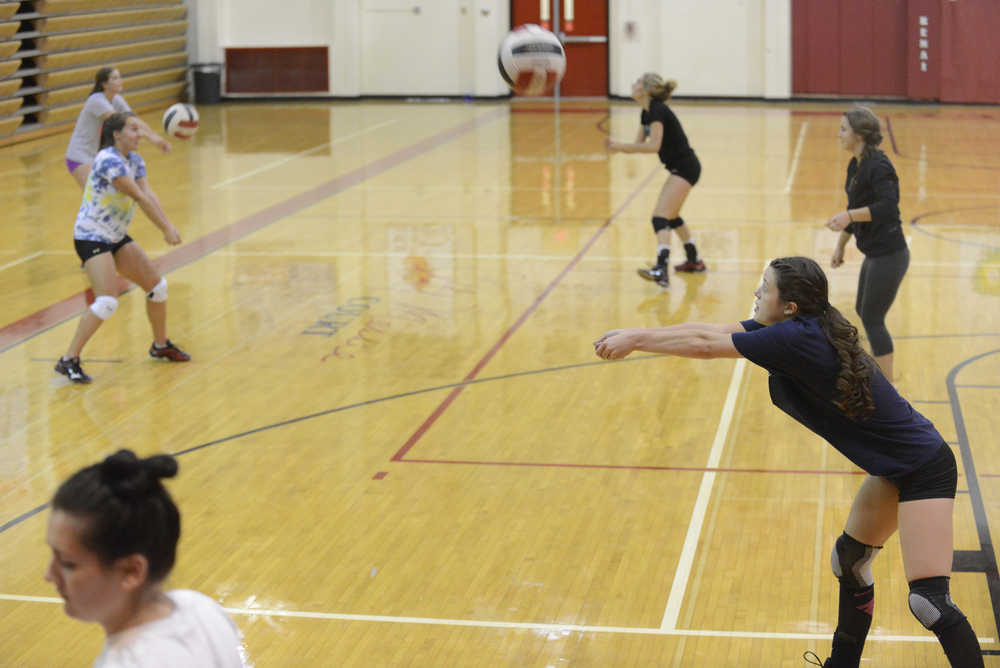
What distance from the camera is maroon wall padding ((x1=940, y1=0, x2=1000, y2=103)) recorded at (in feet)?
77.8

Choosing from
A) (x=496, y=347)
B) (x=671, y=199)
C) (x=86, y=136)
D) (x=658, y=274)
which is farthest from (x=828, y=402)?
(x=86, y=136)

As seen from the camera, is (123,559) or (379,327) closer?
(123,559)

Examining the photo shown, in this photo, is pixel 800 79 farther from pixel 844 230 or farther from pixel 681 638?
pixel 681 638

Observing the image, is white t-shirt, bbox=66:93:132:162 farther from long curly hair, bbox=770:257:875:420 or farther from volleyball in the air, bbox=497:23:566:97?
long curly hair, bbox=770:257:875:420

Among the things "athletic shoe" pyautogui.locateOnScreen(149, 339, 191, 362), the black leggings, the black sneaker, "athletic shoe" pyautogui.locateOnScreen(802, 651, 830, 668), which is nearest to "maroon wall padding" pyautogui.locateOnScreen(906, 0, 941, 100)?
the black leggings

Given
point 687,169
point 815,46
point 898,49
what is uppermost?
point 815,46

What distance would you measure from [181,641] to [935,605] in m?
2.71

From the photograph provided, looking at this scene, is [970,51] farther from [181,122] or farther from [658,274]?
[181,122]

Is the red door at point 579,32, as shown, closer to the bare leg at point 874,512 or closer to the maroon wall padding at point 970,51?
the maroon wall padding at point 970,51

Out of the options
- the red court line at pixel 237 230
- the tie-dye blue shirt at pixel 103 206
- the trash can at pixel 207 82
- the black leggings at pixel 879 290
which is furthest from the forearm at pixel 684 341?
the trash can at pixel 207 82

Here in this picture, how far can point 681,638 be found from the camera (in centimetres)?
498

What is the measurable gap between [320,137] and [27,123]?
490 cm

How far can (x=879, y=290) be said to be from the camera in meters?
7.36

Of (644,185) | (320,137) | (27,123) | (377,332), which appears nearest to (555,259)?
(377,332)
